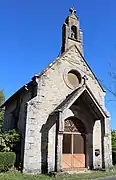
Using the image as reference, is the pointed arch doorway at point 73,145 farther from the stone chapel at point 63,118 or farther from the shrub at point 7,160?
the shrub at point 7,160

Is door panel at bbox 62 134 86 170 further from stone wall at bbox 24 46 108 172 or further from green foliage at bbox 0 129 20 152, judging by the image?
green foliage at bbox 0 129 20 152

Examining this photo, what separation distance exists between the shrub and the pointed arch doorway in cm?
430

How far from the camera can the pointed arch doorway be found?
17547 mm

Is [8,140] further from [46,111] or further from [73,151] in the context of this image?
[73,151]

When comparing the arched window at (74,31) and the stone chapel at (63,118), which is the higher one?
the arched window at (74,31)

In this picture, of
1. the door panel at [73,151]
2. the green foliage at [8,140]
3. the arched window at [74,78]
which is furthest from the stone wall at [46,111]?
the door panel at [73,151]

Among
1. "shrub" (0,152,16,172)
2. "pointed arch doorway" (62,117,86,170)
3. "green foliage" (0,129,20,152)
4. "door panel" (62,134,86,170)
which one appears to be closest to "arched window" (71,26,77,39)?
"pointed arch doorway" (62,117,86,170)

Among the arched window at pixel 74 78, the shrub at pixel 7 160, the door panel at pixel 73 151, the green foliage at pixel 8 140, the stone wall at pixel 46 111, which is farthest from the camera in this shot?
the arched window at pixel 74 78

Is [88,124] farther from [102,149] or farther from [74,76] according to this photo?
[74,76]

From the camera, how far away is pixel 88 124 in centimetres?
1938

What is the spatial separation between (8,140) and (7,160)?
1495mm

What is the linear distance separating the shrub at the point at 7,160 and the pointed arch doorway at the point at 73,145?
430 centimetres

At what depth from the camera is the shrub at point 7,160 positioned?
1426 centimetres

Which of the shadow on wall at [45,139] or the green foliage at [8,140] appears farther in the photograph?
the shadow on wall at [45,139]
